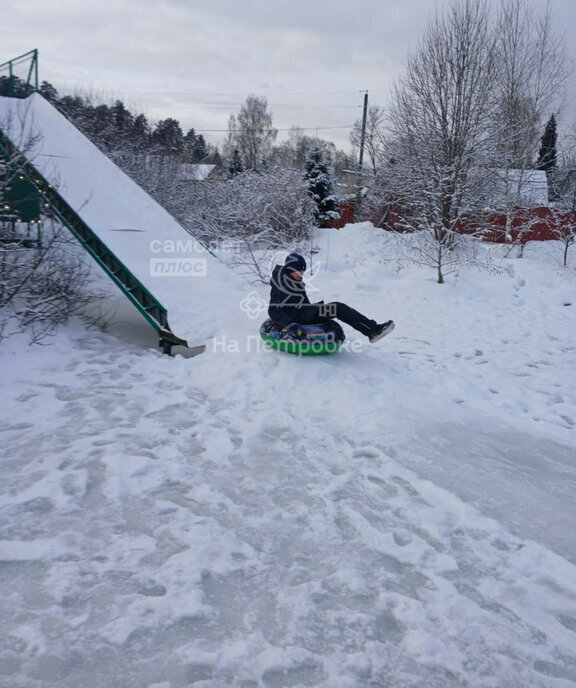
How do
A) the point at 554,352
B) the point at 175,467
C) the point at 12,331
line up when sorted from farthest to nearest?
1. the point at 554,352
2. the point at 12,331
3. the point at 175,467

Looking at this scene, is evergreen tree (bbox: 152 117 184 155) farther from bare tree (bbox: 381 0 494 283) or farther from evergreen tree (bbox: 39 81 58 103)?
bare tree (bbox: 381 0 494 283)

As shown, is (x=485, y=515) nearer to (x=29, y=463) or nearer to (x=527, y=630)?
(x=527, y=630)

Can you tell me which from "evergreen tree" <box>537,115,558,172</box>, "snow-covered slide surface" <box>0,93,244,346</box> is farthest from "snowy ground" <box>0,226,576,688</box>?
"evergreen tree" <box>537,115,558,172</box>

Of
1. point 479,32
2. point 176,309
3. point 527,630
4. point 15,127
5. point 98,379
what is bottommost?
point 527,630

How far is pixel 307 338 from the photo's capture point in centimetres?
528

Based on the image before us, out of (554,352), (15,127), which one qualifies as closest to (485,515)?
(554,352)

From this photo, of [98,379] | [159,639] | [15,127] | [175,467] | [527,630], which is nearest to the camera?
[159,639]

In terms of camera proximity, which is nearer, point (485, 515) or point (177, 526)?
point (177, 526)

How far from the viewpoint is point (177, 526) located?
2678 millimetres

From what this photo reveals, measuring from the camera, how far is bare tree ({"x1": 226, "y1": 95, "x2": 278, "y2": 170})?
50.8 m

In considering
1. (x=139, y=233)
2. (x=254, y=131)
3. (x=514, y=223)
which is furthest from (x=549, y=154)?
(x=254, y=131)

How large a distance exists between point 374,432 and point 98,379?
2.55 meters

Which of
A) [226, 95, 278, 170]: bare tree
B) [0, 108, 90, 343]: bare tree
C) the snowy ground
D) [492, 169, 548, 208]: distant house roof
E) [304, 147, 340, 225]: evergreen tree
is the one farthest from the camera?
[226, 95, 278, 170]: bare tree

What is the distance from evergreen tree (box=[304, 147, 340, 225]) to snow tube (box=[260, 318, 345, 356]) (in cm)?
1428
